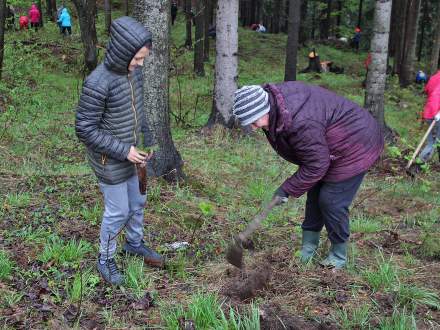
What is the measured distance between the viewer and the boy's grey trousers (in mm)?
3891

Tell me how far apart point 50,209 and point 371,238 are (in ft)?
11.3

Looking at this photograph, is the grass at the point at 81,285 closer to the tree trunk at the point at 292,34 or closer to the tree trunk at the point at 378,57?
the tree trunk at the point at 378,57

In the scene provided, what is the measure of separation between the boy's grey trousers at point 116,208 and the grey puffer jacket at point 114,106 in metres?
0.09

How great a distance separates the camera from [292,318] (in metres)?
3.35

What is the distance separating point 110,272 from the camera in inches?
157

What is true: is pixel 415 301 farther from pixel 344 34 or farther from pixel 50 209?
pixel 344 34

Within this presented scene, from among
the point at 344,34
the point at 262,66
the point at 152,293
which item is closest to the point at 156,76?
the point at 152,293

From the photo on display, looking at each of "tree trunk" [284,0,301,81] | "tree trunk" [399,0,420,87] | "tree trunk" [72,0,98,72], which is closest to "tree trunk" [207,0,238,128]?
"tree trunk" [72,0,98,72]

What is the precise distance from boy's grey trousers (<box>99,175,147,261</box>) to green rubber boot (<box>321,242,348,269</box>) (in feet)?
5.59

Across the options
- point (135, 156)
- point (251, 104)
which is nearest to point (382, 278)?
point (251, 104)

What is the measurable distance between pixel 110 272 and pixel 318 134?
1.96 meters

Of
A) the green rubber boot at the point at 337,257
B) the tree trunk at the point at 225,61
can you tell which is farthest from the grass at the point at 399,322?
the tree trunk at the point at 225,61

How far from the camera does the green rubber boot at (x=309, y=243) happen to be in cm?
457

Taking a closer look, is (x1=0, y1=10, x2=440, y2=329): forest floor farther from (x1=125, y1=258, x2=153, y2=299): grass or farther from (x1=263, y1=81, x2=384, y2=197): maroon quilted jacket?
(x1=263, y1=81, x2=384, y2=197): maroon quilted jacket
